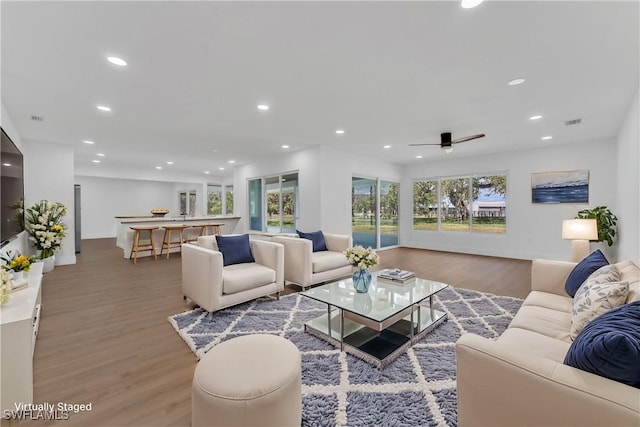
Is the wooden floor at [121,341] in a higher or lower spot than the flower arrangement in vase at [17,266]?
lower

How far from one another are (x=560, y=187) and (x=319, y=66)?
616cm

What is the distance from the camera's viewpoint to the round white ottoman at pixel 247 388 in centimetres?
120

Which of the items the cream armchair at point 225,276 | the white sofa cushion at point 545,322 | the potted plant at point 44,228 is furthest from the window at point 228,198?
the white sofa cushion at point 545,322

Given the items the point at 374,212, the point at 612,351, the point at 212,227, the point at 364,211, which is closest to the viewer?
the point at 612,351

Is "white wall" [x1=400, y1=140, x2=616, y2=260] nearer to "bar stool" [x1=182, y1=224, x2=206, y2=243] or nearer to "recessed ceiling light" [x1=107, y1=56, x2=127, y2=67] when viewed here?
"bar stool" [x1=182, y1=224, x2=206, y2=243]

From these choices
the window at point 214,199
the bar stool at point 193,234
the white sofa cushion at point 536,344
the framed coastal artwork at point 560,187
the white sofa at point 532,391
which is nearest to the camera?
the white sofa at point 532,391

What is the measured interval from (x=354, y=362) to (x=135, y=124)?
476cm

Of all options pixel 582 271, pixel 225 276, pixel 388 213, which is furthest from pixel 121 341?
pixel 388 213

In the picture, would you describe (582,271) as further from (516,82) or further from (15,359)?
(15,359)

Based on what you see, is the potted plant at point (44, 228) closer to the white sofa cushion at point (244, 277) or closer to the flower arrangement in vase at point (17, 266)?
the flower arrangement in vase at point (17, 266)

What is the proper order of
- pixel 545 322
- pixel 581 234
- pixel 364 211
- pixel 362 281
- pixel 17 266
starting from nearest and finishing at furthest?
pixel 545 322 < pixel 17 266 < pixel 362 281 < pixel 581 234 < pixel 364 211

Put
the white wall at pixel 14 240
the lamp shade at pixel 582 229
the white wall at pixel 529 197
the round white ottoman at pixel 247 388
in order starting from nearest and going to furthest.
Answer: the round white ottoman at pixel 247 388, the white wall at pixel 14 240, the lamp shade at pixel 582 229, the white wall at pixel 529 197

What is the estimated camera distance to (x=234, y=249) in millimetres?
3584

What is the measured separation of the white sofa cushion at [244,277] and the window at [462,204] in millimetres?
5887
